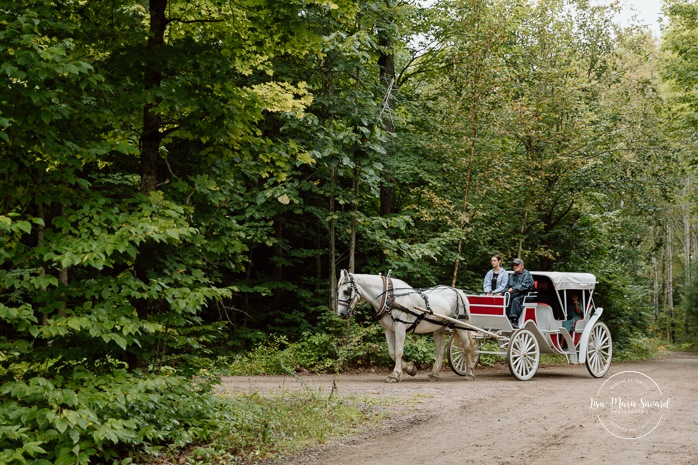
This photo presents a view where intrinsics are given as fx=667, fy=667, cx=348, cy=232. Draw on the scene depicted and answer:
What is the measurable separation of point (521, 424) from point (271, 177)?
1011cm

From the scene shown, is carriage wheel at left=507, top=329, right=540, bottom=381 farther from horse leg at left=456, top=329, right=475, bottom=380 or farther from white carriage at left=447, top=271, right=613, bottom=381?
horse leg at left=456, top=329, right=475, bottom=380

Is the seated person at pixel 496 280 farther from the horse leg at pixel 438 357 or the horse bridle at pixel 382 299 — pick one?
the horse bridle at pixel 382 299

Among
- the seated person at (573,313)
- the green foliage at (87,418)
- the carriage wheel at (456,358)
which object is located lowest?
the carriage wheel at (456,358)

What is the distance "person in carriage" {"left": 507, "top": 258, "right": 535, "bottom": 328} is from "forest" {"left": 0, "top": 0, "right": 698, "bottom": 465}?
263 centimetres

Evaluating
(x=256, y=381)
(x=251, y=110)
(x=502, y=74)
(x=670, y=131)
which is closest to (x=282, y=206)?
(x=256, y=381)

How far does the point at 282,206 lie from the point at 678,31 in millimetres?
15335

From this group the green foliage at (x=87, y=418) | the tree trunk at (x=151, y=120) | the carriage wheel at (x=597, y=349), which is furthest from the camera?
the carriage wheel at (x=597, y=349)

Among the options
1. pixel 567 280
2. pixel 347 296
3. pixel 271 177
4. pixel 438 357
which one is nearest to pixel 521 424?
pixel 347 296

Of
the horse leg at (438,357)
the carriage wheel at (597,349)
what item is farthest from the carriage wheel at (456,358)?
the carriage wheel at (597,349)

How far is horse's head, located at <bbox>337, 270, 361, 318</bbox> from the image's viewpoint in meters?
11.9

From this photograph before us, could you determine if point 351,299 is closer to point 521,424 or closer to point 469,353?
point 469,353

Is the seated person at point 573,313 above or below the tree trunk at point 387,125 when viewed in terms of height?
below

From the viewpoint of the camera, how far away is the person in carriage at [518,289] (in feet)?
43.1

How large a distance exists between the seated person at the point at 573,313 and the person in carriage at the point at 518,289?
1.26 meters
